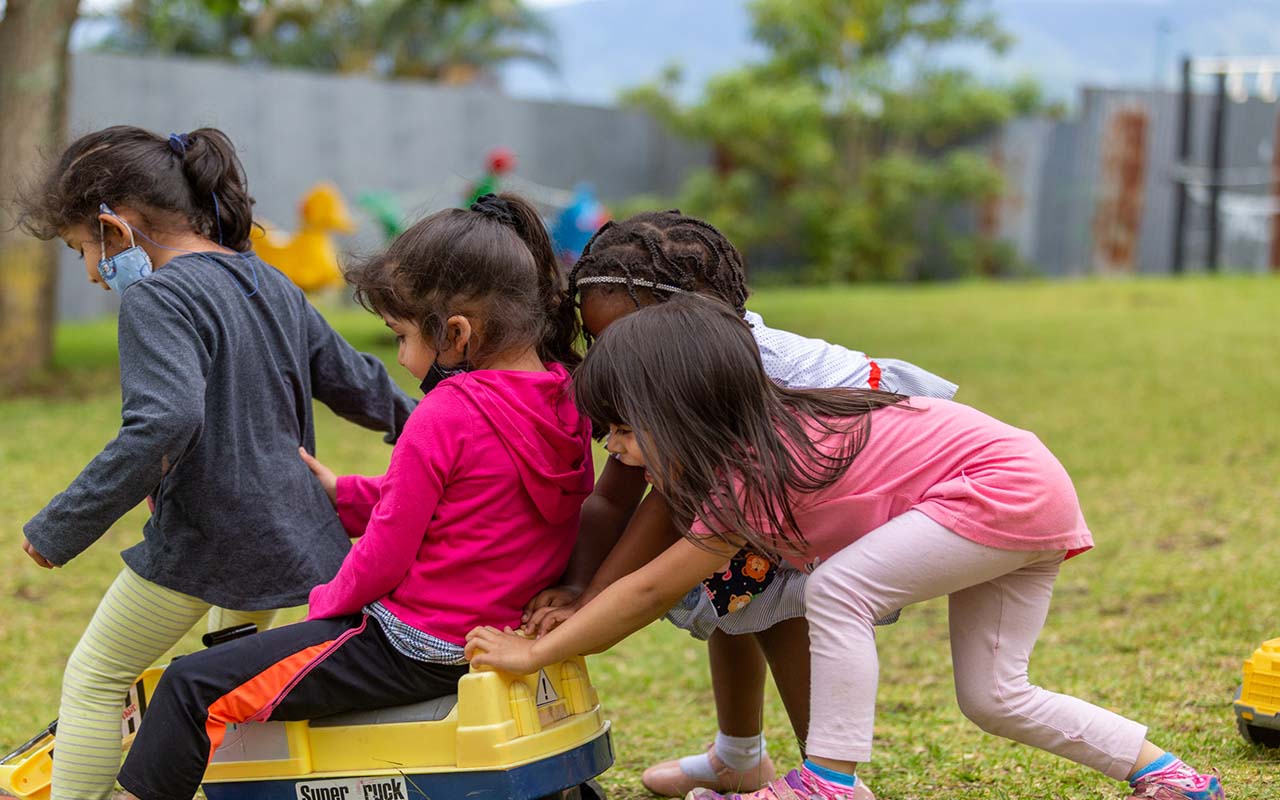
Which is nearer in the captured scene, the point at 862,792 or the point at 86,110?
the point at 862,792

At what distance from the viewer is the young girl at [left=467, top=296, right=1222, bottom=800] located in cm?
215

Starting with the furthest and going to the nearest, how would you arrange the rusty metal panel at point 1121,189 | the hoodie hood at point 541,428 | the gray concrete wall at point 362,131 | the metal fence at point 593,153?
the rusty metal panel at point 1121,189 → the metal fence at point 593,153 → the gray concrete wall at point 362,131 → the hoodie hood at point 541,428

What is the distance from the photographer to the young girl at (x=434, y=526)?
222 centimetres

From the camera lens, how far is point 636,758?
3246mm

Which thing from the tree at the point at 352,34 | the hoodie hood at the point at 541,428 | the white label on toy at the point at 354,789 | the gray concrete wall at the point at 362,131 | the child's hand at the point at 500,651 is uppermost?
the tree at the point at 352,34

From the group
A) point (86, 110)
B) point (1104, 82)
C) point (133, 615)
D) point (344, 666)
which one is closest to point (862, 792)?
point (344, 666)

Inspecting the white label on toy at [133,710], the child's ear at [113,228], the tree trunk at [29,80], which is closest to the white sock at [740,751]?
the white label on toy at [133,710]

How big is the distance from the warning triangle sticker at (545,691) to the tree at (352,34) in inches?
732

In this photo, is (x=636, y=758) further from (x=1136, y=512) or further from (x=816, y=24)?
(x=816, y=24)

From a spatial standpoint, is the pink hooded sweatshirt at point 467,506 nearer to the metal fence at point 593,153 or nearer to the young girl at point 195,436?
the young girl at point 195,436

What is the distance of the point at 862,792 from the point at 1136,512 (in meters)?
3.45

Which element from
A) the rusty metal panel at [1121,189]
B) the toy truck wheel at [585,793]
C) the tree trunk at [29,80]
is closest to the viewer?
the toy truck wheel at [585,793]

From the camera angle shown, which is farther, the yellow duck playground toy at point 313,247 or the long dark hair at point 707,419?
the yellow duck playground toy at point 313,247

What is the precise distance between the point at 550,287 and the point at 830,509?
0.62m
